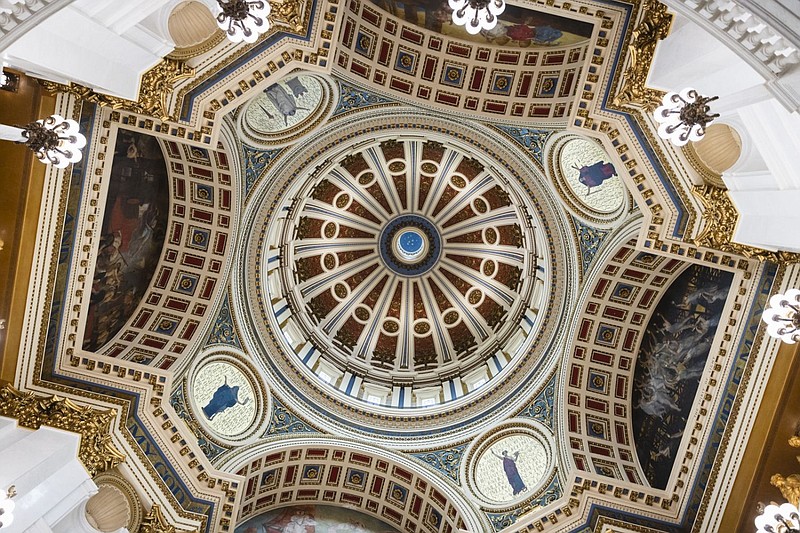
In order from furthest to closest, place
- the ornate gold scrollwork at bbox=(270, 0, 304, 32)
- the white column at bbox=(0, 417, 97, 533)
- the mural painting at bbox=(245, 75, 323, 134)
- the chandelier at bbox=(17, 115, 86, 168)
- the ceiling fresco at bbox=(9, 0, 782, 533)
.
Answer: the mural painting at bbox=(245, 75, 323, 134) → the ceiling fresco at bbox=(9, 0, 782, 533) → the ornate gold scrollwork at bbox=(270, 0, 304, 32) → the white column at bbox=(0, 417, 97, 533) → the chandelier at bbox=(17, 115, 86, 168)

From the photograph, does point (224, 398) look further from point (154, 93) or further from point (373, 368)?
point (154, 93)

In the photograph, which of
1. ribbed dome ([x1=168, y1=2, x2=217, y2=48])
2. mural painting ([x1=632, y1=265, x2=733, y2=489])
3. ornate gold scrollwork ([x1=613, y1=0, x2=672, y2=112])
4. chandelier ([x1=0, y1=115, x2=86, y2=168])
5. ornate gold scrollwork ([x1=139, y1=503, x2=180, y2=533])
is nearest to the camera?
chandelier ([x1=0, y1=115, x2=86, y2=168])

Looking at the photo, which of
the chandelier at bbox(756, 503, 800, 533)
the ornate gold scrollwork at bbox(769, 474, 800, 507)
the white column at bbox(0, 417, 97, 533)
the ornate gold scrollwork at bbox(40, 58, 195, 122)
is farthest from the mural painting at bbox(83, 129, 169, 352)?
the ornate gold scrollwork at bbox(769, 474, 800, 507)

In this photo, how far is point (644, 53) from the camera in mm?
11039

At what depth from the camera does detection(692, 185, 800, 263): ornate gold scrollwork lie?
37.0 ft

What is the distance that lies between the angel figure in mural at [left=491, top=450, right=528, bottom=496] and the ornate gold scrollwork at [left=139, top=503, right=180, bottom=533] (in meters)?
7.47

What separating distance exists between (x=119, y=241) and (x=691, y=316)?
12.0 metres

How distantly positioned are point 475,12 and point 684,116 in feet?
9.79

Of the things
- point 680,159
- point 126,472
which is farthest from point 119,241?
point 680,159

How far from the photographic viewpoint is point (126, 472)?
504 inches

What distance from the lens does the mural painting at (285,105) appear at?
49.2 feet

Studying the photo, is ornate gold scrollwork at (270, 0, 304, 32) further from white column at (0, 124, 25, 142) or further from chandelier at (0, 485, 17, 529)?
chandelier at (0, 485, 17, 529)

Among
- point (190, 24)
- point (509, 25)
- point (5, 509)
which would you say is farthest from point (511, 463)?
point (190, 24)

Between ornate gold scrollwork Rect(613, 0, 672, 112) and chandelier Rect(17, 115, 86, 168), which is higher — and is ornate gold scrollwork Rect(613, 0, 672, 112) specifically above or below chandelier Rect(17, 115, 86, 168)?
above
